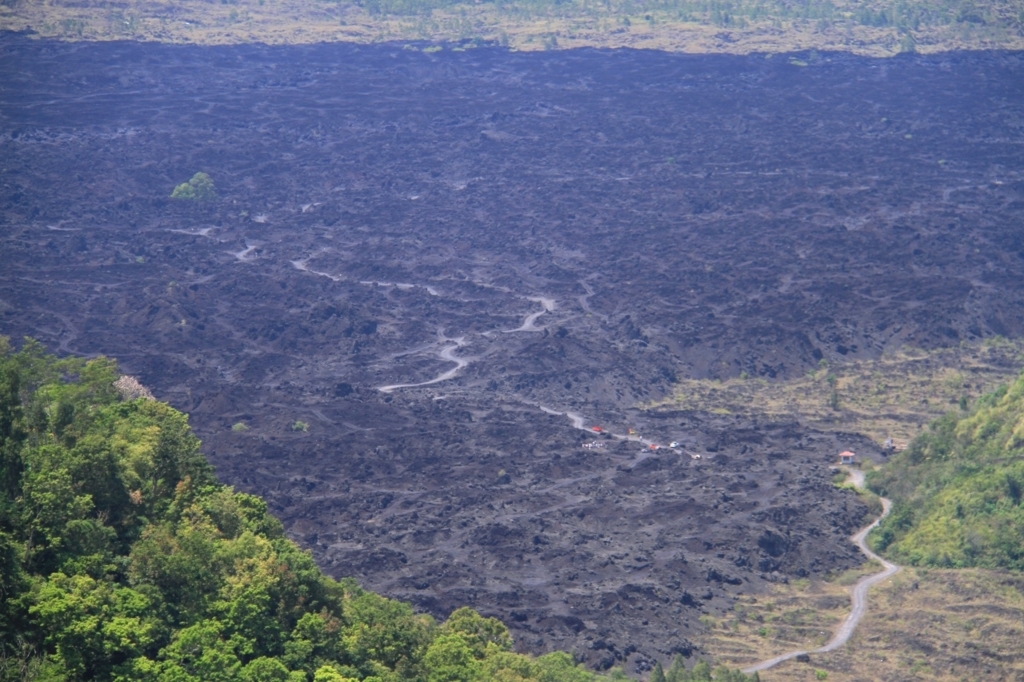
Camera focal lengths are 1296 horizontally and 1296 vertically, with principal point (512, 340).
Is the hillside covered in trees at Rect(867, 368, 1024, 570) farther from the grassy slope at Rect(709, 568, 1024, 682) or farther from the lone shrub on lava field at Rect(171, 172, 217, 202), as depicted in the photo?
the lone shrub on lava field at Rect(171, 172, 217, 202)

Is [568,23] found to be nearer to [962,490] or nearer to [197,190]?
[197,190]

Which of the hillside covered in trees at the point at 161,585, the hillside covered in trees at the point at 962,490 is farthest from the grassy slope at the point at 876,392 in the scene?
the hillside covered in trees at the point at 161,585

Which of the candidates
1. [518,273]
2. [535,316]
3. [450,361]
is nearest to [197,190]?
[518,273]

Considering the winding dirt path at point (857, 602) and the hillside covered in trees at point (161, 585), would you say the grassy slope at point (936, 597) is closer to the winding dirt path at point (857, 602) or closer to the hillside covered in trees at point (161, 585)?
the winding dirt path at point (857, 602)

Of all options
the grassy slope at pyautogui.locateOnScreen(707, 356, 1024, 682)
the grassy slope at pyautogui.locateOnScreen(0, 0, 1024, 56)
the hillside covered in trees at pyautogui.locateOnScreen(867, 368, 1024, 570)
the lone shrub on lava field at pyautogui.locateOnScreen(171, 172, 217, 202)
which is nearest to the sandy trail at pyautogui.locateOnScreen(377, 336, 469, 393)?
the hillside covered in trees at pyautogui.locateOnScreen(867, 368, 1024, 570)

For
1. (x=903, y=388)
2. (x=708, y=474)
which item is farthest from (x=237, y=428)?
(x=903, y=388)

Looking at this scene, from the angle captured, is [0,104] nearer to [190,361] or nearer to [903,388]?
[190,361]
